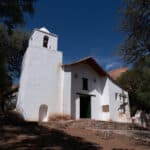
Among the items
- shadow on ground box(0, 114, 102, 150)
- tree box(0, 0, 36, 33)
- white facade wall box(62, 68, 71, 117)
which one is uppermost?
tree box(0, 0, 36, 33)

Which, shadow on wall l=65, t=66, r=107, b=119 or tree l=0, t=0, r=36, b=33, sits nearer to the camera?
tree l=0, t=0, r=36, b=33

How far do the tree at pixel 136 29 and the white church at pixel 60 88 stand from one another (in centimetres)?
802

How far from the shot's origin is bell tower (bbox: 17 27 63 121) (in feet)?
57.3

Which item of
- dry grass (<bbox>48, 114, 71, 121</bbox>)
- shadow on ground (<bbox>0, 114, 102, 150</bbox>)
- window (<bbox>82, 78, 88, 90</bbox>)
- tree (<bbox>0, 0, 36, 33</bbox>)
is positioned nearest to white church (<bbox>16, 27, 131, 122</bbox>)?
window (<bbox>82, 78, 88, 90</bbox>)

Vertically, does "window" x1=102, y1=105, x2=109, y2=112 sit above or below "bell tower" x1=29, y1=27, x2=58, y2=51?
below

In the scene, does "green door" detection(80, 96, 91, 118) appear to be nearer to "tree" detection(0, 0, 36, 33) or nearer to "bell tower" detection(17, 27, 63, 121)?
"bell tower" detection(17, 27, 63, 121)

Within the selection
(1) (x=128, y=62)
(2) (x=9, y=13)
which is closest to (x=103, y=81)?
(1) (x=128, y=62)

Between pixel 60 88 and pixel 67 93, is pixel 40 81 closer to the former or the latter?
pixel 60 88

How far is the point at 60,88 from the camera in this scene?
19.2 m

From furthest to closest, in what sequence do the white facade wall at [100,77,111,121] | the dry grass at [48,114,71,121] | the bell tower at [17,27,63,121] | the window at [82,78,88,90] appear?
1. the window at [82,78,88,90]
2. the white facade wall at [100,77,111,121]
3. the dry grass at [48,114,71,121]
4. the bell tower at [17,27,63,121]

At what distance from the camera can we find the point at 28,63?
61.0 feet

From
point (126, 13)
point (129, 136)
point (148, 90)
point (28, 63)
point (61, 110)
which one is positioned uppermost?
point (126, 13)

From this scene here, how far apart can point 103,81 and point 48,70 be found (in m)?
6.67

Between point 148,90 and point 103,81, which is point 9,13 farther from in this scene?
point 148,90
